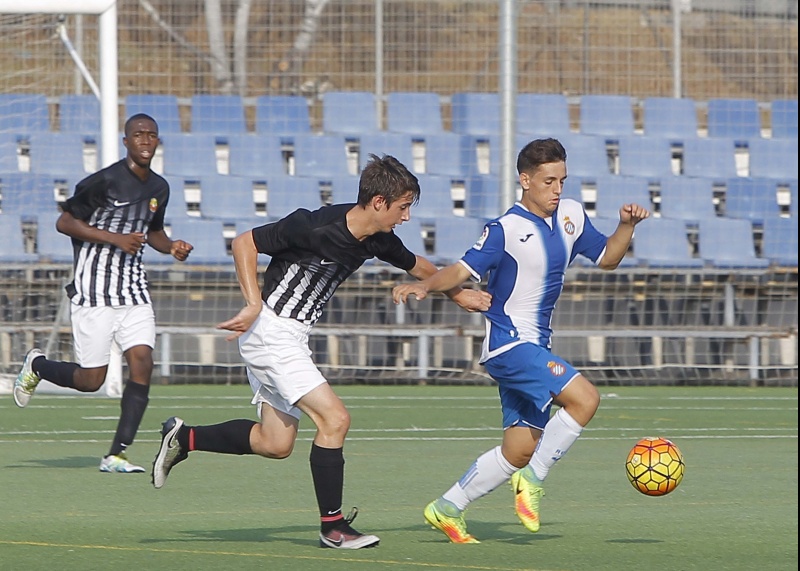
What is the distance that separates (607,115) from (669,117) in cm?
81

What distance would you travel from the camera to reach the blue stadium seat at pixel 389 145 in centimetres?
1609

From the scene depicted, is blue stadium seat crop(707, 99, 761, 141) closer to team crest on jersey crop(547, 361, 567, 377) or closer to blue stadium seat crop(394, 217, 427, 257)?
blue stadium seat crop(394, 217, 427, 257)

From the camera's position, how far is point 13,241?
1422 cm

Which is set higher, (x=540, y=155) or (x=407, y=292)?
(x=540, y=155)

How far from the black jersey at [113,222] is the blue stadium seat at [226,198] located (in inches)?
283

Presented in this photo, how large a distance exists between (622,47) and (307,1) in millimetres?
3917

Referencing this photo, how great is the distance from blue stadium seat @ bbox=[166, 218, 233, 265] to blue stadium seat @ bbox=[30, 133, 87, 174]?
146 centimetres

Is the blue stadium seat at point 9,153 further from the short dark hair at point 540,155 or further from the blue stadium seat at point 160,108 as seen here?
the short dark hair at point 540,155

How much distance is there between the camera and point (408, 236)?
15055mm

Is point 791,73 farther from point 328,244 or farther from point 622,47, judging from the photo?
point 328,244

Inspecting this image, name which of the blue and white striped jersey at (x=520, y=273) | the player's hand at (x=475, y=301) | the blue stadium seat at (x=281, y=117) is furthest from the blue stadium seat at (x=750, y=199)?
the player's hand at (x=475, y=301)

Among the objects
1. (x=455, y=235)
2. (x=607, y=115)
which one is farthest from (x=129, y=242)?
(x=607, y=115)

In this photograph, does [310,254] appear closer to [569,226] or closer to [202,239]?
[569,226]

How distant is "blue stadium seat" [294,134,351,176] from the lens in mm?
16062
